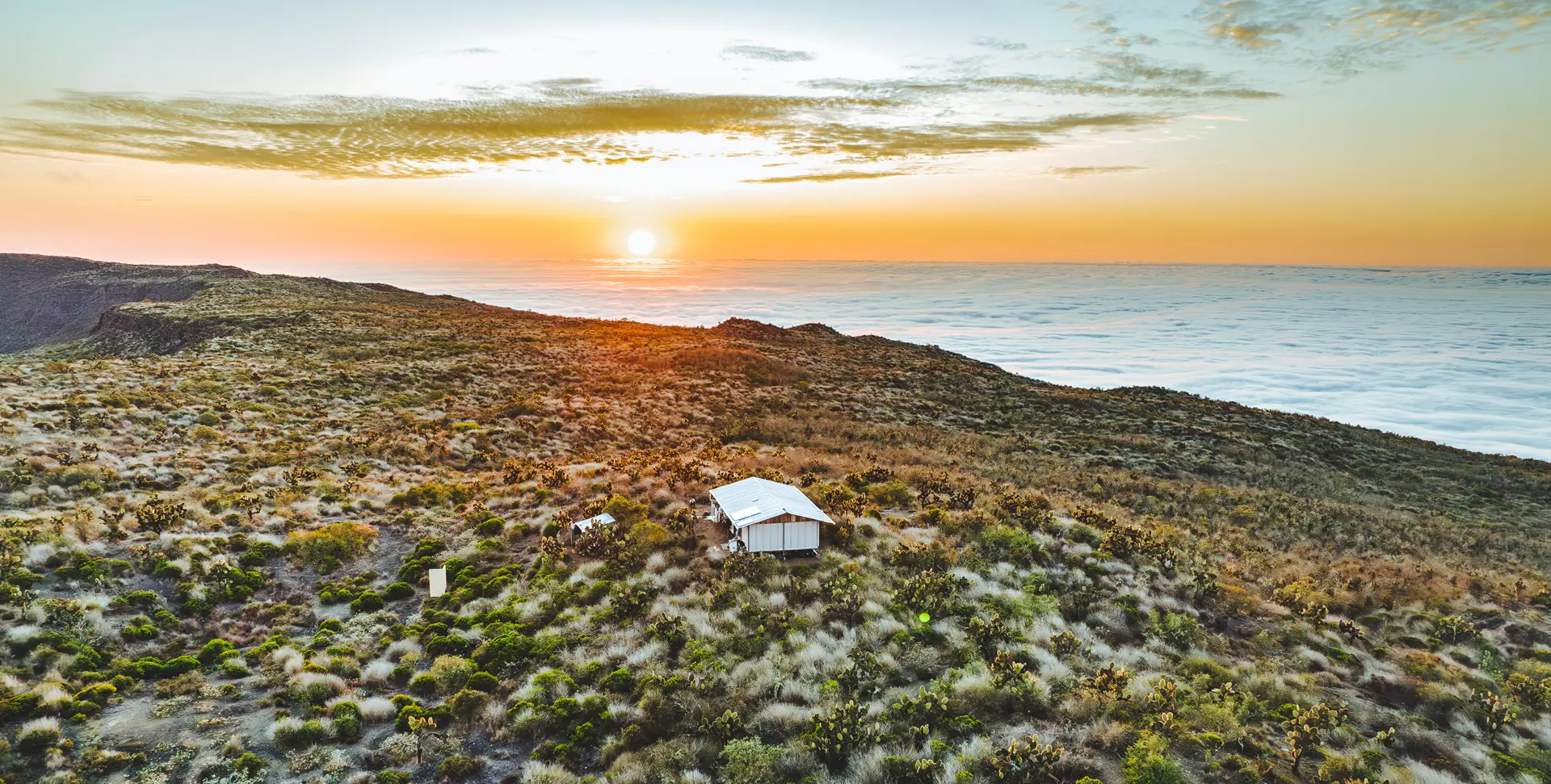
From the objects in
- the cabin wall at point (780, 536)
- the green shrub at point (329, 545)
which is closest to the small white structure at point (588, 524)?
the cabin wall at point (780, 536)

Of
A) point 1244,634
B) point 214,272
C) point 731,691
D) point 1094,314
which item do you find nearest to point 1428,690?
point 1244,634

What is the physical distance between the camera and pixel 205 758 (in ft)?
30.6

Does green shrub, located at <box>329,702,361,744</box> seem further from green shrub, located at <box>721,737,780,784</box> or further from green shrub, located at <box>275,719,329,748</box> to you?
green shrub, located at <box>721,737,780,784</box>

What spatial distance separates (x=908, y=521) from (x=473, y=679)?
1313 centimetres

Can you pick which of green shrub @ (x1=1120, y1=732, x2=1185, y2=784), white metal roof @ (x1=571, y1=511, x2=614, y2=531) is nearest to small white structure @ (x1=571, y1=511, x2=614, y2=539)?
white metal roof @ (x1=571, y1=511, x2=614, y2=531)

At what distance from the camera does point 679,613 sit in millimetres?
14156

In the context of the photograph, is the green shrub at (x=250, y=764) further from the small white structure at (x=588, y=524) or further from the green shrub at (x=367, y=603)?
the small white structure at (x=588, y=524)

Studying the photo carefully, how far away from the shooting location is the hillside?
9.90 metres

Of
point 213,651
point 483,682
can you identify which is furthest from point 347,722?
point 213,651

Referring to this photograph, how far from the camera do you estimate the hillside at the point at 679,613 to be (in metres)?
9.90

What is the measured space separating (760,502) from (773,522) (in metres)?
1.01

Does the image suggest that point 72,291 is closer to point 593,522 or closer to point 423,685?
point 593,522

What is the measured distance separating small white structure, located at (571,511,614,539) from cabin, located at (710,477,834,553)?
356 cm

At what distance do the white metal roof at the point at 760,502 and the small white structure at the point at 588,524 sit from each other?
3.27 m
